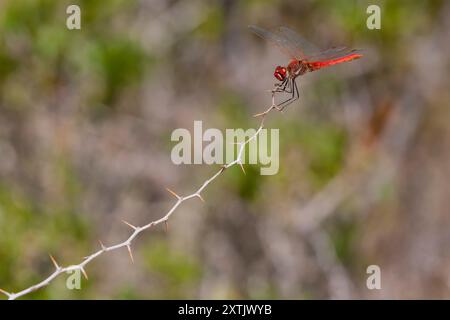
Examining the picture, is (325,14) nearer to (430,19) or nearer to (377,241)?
(430,19)

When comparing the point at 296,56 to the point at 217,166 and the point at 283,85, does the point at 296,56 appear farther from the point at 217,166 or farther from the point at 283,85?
the point at 217,166

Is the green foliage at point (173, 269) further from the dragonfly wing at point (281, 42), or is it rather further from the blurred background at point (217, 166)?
the dragonfly wing at point (281, 42)

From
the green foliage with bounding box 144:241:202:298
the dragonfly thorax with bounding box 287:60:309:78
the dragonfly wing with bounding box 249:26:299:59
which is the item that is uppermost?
the dragonfly wing with bounding box 249:26:299:59

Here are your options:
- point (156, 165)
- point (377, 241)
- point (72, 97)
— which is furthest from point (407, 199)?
point (72, 97)
